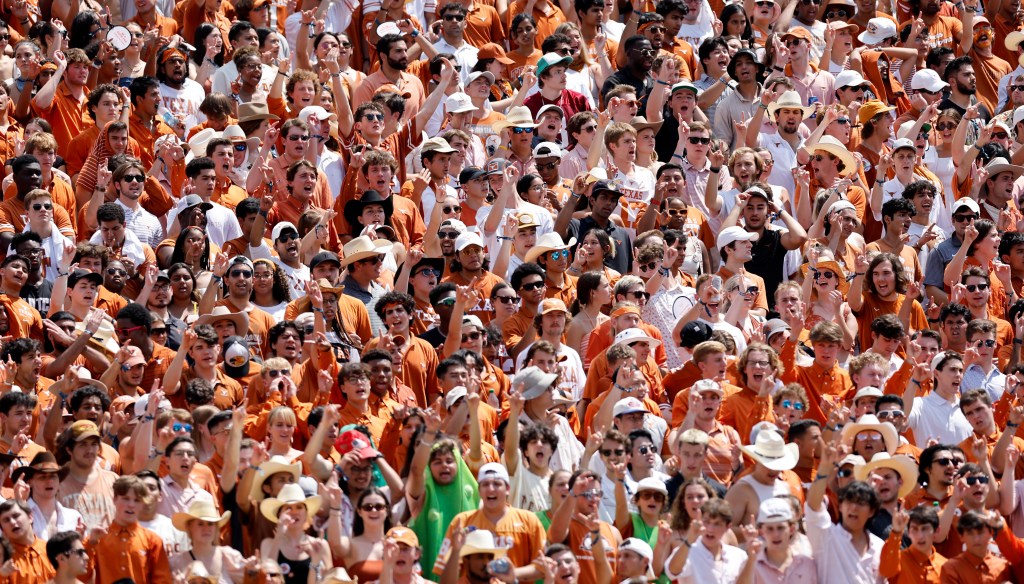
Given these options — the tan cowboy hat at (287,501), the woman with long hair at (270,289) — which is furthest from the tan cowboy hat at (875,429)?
the woman with long hair at (270,289)

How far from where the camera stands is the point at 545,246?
15.2m

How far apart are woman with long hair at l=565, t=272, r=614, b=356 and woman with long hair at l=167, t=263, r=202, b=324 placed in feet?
7.62

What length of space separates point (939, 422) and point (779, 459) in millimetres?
1798

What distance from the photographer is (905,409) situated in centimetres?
1417

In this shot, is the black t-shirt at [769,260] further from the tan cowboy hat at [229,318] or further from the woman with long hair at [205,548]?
the woman with long hair at [205,548]

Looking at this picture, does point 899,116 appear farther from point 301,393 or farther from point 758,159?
point 301,393

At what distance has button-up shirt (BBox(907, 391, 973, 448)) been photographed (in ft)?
46.5

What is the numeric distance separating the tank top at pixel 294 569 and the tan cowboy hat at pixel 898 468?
10.3 feet

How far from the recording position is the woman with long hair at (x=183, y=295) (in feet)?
47.4

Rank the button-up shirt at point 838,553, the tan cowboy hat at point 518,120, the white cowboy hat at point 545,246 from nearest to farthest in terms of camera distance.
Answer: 1. the button-up shirt at point 838,553
2. the white cowboy hat at point 545,246
3. the tan cowboy hat at point 518,120

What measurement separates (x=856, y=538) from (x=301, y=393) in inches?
128

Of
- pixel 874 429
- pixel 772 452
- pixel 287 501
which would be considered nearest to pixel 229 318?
pixel 287 501

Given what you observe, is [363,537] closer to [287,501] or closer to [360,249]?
[287,501]

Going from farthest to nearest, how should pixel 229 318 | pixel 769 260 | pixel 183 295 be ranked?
pixel 769 260, pixel 183 295, pixel 229 318
